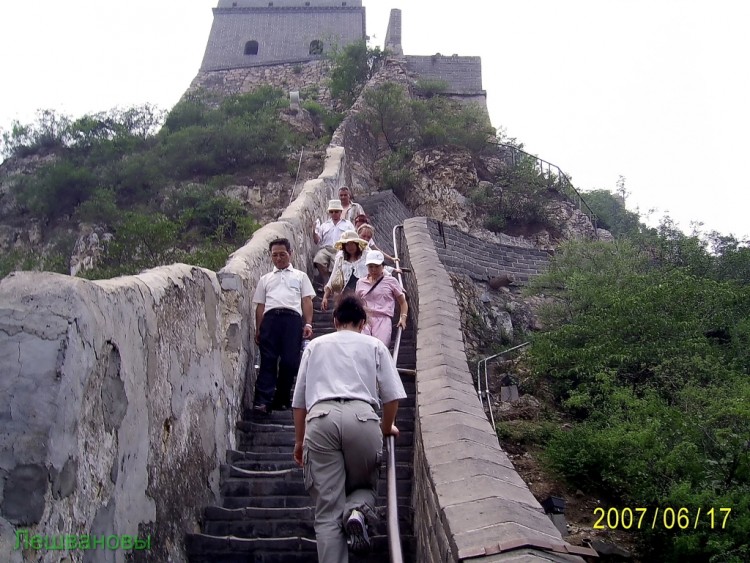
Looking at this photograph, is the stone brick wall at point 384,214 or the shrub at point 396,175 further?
the shrub at point 396,175

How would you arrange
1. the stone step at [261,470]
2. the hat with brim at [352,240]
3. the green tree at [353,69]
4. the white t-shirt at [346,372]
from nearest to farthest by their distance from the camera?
1. the white t-shirt at [346,372]
2. the stone step at [261,470]
3. the hat with brim at [352,240]
4. the green tree at [353,69]

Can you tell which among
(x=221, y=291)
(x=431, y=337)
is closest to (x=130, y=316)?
(x=221, y=291)

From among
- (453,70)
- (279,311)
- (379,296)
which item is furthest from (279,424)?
(453,70)

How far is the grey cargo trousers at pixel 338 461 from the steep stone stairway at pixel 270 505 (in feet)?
2.10

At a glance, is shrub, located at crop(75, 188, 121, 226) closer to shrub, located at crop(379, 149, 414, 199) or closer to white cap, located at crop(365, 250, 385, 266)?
shrub, located at crop(379, 149, 414, 199)

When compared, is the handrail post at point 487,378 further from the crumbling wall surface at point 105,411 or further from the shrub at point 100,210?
the shrub at point 100,210

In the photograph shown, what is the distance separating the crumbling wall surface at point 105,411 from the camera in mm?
3027

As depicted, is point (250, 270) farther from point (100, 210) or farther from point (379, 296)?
point (100, 210)

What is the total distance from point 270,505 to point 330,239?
5160 mm

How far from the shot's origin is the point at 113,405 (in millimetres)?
3707

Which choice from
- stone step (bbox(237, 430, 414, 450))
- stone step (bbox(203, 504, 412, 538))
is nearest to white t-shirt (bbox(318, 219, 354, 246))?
stone step (bbox(237, 430, 414, 450))

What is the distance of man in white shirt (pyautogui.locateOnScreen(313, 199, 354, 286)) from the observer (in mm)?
9609

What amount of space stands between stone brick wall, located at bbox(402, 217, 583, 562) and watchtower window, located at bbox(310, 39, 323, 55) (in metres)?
35.0
